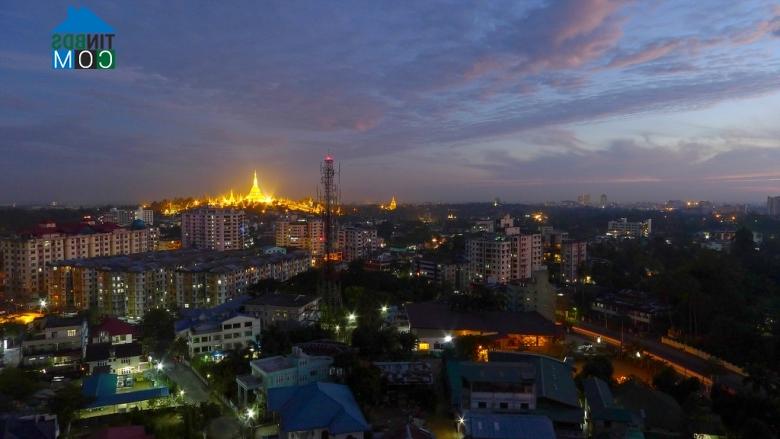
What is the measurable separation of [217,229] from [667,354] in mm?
20718

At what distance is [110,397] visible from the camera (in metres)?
7.50

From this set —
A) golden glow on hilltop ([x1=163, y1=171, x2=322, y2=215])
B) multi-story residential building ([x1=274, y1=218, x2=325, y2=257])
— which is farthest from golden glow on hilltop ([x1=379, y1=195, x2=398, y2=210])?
multi-story residential building ([x1=274, y1=218, x2=325, y2=257])

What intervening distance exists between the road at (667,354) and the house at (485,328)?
195cm

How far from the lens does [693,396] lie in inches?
282

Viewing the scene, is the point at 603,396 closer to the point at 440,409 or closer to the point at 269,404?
the point at 440,409

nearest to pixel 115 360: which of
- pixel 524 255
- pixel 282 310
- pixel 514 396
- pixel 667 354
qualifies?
pixel 282 310

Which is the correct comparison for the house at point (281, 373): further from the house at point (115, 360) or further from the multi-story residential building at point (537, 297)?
the multi-story residential building at point (537, 297)

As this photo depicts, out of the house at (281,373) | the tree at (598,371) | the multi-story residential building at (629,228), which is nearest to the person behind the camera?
the house at (281,373)

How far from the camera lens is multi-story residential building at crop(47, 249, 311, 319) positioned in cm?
1434

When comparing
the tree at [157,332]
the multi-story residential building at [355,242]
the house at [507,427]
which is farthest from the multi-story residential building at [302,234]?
the house at [507,427]

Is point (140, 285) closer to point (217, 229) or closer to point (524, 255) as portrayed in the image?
point (217, 229)

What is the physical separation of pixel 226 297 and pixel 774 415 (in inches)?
489

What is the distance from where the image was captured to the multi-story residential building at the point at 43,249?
17.1m

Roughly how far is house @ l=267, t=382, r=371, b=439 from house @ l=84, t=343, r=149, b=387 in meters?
4.16
